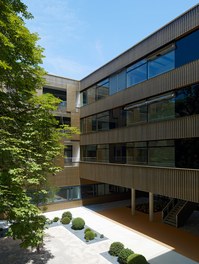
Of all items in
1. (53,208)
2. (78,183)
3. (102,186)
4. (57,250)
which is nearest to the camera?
(57,250)

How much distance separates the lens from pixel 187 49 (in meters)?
15.5

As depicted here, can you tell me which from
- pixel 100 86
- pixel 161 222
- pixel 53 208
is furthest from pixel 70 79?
pixel 161 222

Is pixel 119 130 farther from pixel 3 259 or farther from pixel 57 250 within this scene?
pixel 3 259

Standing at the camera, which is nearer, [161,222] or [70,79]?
[161,222]

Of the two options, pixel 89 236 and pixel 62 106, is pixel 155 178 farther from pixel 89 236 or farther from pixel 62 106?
pixel 62 106

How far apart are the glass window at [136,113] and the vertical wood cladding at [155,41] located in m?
4.14

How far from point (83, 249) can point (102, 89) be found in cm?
1657

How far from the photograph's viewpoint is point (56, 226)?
19750 mm

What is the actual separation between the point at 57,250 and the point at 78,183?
12.0 meters

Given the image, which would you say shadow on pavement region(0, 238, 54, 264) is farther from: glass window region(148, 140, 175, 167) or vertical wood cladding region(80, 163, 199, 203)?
Answer: glass window region(148, 140, 175, 167)

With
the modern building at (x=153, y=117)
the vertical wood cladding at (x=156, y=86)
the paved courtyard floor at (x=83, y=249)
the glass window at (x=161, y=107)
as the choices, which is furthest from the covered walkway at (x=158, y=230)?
the vertical wood cladding at (x=156, y=86)

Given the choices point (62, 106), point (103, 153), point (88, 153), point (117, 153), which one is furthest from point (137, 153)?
point (62, 106)

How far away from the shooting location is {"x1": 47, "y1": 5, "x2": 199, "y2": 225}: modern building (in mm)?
15047

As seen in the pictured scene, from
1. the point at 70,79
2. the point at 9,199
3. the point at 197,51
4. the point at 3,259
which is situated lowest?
the point at 3,259
